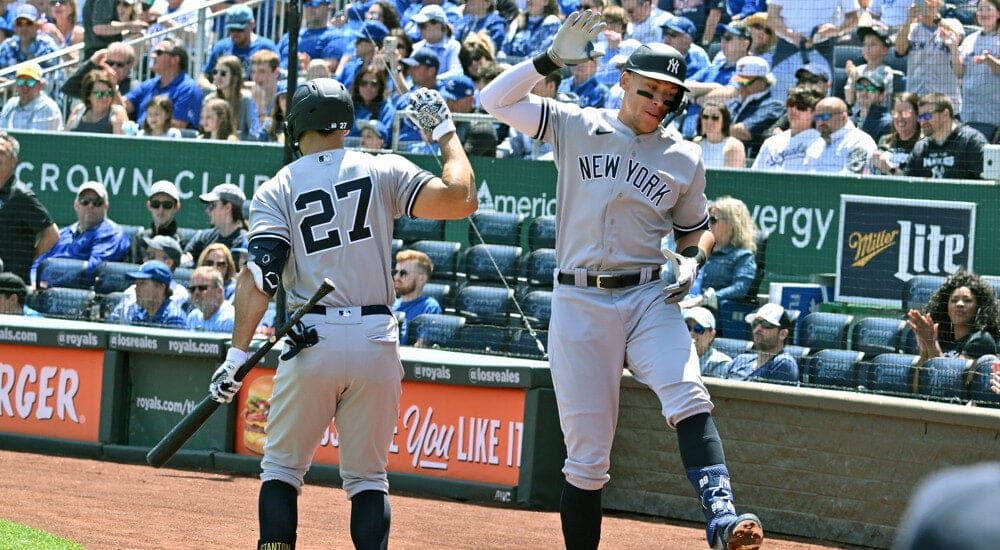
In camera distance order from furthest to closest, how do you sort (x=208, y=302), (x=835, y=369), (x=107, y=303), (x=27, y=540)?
1. (x=107, y=303)
2. (x=208, y=302)
3. (x=835, y=369)
4. (x=27, y=540)

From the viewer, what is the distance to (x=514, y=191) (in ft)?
31.4

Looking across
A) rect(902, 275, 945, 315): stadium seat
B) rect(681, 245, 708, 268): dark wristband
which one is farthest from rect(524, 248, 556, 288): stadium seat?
rect(681, 245, 708, 268): dark wristband

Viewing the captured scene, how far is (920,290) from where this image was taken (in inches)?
313

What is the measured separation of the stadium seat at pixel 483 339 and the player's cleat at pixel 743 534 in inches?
156

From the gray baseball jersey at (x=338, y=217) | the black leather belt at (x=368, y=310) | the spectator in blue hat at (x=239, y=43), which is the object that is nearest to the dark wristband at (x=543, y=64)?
the gray baseball jersey at (x=338, y=217)

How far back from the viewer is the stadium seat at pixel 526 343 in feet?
26.3

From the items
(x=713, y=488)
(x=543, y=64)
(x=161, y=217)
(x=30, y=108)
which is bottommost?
(x=713, y=488)

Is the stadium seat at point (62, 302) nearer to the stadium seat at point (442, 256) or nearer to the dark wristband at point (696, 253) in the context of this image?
the stadium seat at point (442, 256)

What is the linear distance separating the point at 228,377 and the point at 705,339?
13.0 ft

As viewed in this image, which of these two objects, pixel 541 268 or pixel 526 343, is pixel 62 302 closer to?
pixel 541 268

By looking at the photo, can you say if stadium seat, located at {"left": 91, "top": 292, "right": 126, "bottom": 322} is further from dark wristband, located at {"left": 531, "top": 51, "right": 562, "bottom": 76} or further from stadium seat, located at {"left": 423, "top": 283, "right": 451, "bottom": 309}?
dark wristband, located at {"left": 531, "top": 51, "right": 562, "bottom": 76}

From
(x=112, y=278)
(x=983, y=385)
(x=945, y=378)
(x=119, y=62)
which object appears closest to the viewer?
(x=983, y=385)

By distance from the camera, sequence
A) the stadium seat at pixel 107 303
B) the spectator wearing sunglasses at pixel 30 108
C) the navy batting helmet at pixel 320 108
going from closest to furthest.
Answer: the navy batting helmet at pixel 320 108 → the stadium seat at pixel 107 303 → the spectator wearing sunglasses at pixel 30 108

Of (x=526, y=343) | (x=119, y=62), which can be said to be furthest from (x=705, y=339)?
(x=119, y=62)
